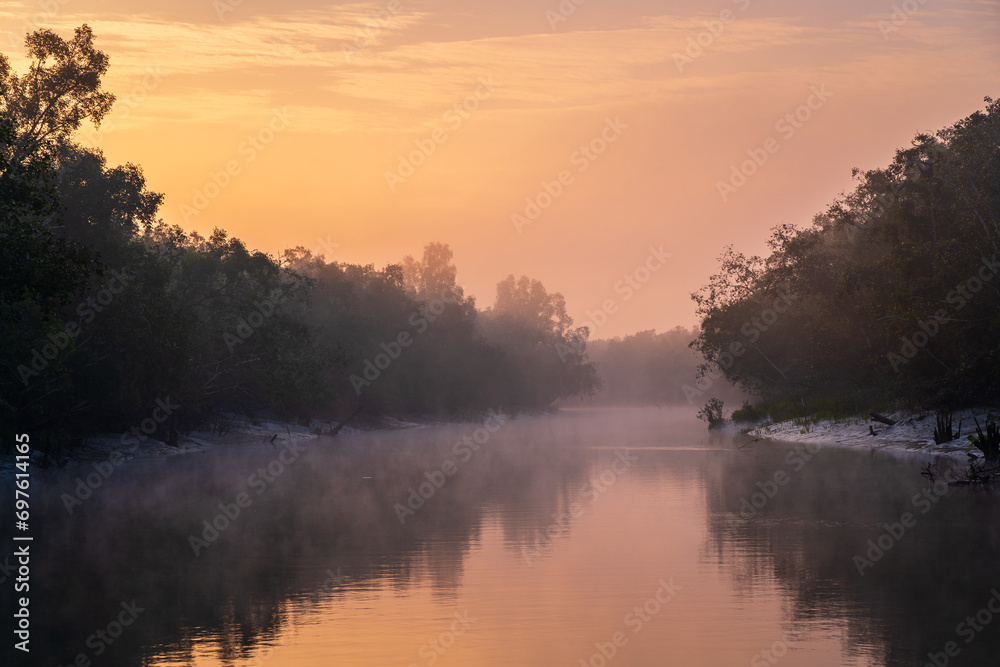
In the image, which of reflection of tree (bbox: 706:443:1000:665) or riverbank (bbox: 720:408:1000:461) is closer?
reflection of tree (bbox: 706:443:1000:665)

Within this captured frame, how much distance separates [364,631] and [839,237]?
227 feet

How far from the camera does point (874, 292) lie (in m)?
49.4

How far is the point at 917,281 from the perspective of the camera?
4481cm

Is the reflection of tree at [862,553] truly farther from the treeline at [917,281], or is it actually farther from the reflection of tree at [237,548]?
the treeline at [917,281]

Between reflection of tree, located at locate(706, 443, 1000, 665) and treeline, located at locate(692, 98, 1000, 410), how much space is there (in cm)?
1422

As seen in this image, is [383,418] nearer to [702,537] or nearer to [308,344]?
[308,344]

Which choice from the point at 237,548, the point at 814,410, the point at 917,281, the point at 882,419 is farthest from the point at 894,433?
the point at 237,548

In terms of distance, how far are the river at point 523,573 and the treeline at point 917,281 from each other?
12658 mm

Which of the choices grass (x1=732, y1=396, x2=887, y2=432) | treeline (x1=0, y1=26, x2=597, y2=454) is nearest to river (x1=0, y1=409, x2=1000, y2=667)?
treeline (x1=0, y1=26, x2=597, y2=454)

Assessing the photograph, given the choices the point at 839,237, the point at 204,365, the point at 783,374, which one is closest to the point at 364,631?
the point at 204,365

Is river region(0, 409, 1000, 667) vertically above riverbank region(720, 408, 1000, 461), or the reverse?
riverbank region(720, 408, 1000, 461)

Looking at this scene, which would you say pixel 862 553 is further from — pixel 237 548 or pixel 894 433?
pixel 894 433

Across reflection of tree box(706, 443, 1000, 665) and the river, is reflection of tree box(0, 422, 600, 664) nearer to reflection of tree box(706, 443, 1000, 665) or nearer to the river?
the river

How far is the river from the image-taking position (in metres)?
12.0
